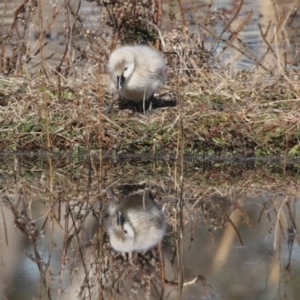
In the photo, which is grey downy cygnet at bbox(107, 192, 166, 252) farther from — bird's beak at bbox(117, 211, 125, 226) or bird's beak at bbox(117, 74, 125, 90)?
bird's beak at bbox(117, 74, 125, 90)

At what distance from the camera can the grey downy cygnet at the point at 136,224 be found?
5.68 meters

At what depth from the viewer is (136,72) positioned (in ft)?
27.2

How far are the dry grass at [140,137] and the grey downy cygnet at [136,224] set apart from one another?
78mm

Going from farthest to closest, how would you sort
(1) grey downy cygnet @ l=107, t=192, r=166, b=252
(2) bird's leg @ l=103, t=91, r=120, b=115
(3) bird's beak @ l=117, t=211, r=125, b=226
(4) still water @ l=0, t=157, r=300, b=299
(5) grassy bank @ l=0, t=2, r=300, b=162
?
(2) bird's leg @ l=103, t=91, r=120, b=115, (5) grassy bank @ l=0, t=2, r=300, b=162, (3) bird's beak @ l=117, t=211, r=125, b=226, (1) grey downy cygnet @ l=107, t=192, r=166, b=252, (4) still water @ l=0, t=157, r=300, b=299

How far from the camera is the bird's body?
8.20 m

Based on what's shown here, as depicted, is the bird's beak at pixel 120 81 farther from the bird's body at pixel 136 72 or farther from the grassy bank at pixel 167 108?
the grassy bank at pixel 167 108

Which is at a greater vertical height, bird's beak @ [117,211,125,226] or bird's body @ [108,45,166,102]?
bird's body @ [108,45,166,102]

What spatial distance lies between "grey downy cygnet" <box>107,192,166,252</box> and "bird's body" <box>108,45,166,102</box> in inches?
68.6

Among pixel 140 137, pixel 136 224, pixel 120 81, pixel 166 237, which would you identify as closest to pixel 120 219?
pixel 136 224

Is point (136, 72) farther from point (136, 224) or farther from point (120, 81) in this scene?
point (136, 224)

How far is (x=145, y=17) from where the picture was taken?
31.3 ft

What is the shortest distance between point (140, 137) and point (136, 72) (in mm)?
535

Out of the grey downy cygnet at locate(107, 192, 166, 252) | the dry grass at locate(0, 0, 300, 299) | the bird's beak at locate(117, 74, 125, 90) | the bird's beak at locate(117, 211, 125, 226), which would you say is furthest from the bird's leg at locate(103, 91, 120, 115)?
the bird's beak at locate(117, 211, 125, 226)

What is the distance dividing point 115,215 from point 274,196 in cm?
113
